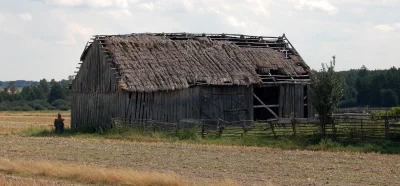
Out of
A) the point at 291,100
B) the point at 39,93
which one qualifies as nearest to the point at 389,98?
the point at 291,100

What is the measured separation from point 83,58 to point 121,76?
503 cm

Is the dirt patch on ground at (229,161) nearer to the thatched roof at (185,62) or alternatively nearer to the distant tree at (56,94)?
the thatched roof at (185,62)

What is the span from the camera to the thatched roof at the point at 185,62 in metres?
35.2

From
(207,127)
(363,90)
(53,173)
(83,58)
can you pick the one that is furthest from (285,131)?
(363,90)

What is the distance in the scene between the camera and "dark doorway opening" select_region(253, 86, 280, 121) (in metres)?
41.0

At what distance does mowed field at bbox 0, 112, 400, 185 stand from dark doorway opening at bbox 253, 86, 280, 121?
1403cm

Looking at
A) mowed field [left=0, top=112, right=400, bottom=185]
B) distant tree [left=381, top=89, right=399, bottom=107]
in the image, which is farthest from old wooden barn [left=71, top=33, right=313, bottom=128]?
distant tree [left=381, top=89, right=399, bottom=107]

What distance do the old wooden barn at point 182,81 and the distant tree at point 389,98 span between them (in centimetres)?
3561

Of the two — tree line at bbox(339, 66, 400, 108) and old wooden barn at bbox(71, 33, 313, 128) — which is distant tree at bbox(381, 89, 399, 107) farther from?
old wooden barn at bbox(71, 33, 313, 128)

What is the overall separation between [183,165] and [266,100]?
893 inches

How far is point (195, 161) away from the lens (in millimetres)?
21016

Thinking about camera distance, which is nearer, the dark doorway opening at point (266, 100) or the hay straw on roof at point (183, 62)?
the hay straw on roof at point (183, 62)

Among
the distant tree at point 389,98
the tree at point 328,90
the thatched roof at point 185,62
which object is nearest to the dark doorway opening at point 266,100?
the thatched roof at point 185,62

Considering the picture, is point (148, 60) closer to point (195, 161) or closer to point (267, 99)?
point (267, 99)
